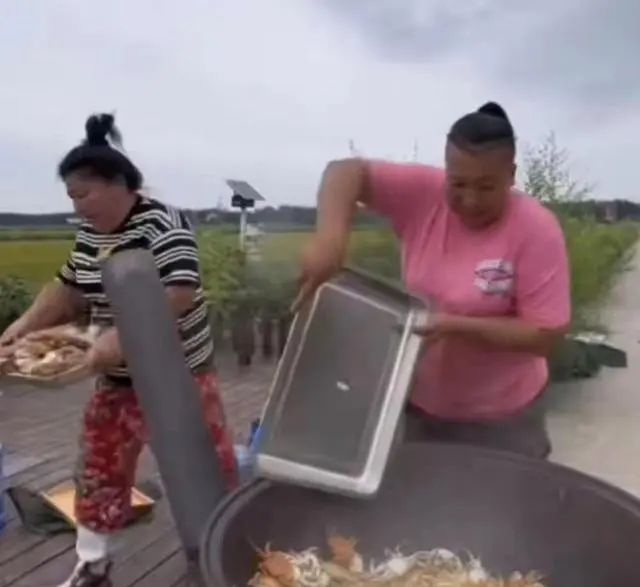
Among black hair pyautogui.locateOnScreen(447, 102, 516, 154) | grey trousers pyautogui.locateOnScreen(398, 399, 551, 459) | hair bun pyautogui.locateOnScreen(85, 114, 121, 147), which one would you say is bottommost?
grey trousers pyautogui.locateOnScreen(398, 399, 551, 459)

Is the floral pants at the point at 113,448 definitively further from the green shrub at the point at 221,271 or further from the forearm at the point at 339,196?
the green shrub at the point at 221,271

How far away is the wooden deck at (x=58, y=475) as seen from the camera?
2541 mm

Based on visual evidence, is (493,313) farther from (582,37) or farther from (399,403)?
(582,37)

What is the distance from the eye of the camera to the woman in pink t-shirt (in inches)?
53.8

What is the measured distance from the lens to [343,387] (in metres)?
1.30

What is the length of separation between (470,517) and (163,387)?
0.56m

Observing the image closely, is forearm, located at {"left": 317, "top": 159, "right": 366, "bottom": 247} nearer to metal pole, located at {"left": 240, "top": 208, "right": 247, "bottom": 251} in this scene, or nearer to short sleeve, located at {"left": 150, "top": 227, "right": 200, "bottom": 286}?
short sleeve, located at {"left": 150, "top": 227, "right": 200, "bottom": 286}

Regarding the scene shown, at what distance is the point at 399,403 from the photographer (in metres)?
1.25

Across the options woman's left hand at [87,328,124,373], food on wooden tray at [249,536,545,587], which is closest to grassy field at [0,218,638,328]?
woman's left hand at [87,328,124,373]

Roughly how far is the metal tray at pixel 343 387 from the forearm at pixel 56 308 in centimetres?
101

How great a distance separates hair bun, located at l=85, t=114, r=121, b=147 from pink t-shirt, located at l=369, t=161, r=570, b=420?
769mm

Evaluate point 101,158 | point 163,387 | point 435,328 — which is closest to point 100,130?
point 101,158

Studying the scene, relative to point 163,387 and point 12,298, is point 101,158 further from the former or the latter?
point 12,298

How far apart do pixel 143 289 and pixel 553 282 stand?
0.62 m
